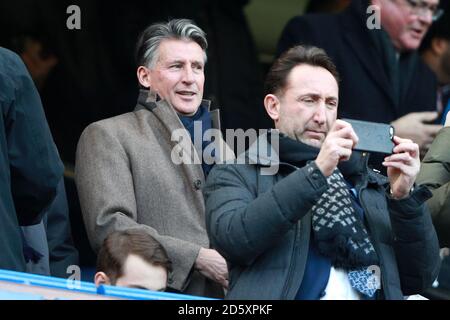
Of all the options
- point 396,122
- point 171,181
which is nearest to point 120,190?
point 171,181

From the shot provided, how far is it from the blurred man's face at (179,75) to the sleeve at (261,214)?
40.5 inches

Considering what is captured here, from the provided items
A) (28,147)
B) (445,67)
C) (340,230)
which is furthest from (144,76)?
(445,67)

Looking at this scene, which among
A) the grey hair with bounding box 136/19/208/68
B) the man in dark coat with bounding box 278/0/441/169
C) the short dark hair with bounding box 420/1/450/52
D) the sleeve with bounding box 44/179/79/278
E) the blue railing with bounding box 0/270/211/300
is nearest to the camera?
the blue railing with bounding box 0/270/211/300

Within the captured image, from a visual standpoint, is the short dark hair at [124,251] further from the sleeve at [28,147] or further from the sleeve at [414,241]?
the sleeve at [414,241]

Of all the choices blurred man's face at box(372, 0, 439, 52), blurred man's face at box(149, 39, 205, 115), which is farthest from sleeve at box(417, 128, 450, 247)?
blurred man's face at box(372, 0, 439, 52)

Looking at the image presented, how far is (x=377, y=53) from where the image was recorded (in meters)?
7.32

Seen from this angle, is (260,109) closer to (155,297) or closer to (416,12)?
(416,12)

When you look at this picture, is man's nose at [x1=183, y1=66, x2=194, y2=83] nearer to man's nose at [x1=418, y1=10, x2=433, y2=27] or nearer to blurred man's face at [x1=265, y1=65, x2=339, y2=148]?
blurred man's face at [x1=265, y1=65, x2=339, y2=148]

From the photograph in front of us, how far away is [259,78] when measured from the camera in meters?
8.41

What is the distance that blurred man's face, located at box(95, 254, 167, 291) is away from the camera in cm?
522

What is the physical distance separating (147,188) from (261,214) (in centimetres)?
100

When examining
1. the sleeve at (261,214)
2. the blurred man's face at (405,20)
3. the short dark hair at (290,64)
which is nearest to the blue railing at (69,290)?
the sleeve at (261,214)

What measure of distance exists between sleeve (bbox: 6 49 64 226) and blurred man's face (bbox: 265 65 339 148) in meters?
0.86

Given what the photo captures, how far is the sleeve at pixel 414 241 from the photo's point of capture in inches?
199
